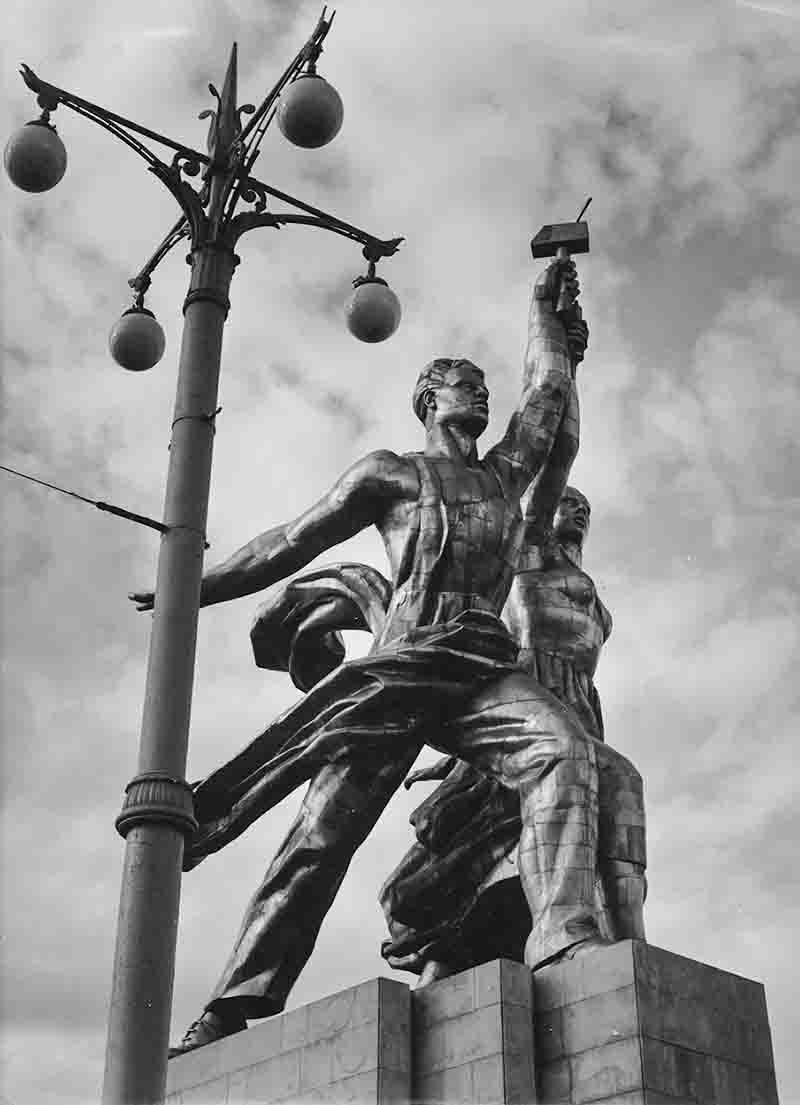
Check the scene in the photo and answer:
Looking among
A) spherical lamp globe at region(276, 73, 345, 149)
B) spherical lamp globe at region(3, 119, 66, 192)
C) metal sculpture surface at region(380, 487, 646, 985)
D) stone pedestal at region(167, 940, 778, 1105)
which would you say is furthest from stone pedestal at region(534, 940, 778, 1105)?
spherical lamp globe at region(3, 119, 66, 192)

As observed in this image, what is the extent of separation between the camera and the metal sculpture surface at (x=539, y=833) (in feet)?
32.3

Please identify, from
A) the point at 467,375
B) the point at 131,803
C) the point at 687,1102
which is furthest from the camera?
the point at 467,375

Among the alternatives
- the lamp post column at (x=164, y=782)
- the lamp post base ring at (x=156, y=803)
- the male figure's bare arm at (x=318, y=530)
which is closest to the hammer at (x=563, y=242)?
the male figure's bare arm at (x=318, y=530)

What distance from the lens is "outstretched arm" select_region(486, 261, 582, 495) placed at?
38.8 feet

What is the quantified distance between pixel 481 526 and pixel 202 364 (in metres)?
2.74

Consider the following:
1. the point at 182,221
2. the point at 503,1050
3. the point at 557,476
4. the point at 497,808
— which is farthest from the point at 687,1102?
the point at 182,221

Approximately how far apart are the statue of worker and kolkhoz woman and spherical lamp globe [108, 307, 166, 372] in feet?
4.94

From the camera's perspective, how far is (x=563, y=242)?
12.5 metres

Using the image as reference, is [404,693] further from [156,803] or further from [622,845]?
[156,803]

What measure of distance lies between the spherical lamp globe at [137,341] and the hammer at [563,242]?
10.6 feet

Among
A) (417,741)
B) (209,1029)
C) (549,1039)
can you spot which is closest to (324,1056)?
(549,1039)

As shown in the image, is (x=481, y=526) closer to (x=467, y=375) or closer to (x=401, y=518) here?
(x=401, y=518)

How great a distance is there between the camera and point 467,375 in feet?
38.8

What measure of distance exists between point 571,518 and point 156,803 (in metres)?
6.11
